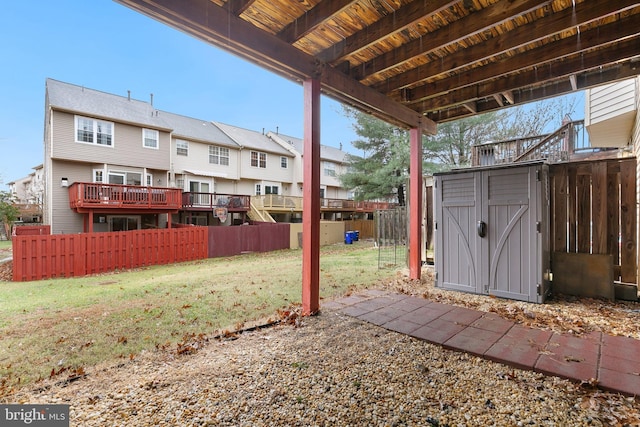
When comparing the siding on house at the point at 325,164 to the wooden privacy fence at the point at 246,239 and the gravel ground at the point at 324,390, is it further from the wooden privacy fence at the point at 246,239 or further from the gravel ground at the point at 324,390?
the gravel ground at the point at 324,390

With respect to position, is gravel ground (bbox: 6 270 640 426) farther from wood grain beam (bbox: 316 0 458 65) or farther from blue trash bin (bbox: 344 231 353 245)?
blue trash bin (bbox: 344 231 353 245)

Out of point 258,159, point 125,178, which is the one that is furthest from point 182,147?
point 258,159

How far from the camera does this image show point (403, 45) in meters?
3.61

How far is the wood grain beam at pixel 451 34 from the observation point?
2729mm

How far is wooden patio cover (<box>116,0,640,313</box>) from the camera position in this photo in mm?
2748

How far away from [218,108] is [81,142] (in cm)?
6813

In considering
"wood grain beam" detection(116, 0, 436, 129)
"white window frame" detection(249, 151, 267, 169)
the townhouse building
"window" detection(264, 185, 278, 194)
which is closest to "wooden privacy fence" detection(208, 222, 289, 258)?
the townhouse building

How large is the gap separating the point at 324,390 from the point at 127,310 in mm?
A: 3871

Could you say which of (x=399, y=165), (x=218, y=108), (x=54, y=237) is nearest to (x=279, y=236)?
(x=399, y=165)

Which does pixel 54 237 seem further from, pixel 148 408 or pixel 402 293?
pixel 402 293

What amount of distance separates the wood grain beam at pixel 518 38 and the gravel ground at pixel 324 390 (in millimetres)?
3140

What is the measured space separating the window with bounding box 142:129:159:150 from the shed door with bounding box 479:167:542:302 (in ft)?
51.6

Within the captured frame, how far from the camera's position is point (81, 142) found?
13.0m

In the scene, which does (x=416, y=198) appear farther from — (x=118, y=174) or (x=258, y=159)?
(x=258, y=159)
